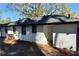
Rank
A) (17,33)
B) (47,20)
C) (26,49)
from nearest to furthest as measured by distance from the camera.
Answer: (47,20) < (26,49) < (17,33)

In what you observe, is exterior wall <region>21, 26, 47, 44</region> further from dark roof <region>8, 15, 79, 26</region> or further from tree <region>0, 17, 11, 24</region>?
tree <region>0, 17, 11, 24</region>

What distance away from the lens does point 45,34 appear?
15.3 ft

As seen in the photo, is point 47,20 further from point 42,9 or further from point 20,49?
point 20,49

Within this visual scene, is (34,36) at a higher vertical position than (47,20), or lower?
lower

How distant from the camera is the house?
447cm

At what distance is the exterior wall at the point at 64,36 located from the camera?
14.7 feet

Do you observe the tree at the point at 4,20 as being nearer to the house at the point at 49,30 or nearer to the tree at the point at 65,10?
the house at the point at 49,30

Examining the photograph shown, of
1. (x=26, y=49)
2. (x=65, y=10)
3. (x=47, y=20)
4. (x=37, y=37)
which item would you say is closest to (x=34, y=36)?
(x=37, y=37)

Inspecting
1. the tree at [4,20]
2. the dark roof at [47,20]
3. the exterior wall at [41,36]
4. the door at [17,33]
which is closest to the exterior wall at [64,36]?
the dark roof at [47,20]

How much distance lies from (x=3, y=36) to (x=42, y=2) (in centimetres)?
115

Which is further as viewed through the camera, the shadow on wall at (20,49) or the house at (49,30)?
the shadow on wall at (20,49)

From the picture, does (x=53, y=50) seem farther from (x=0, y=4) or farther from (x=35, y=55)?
(x=0, y=4)

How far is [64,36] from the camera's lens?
4.57m

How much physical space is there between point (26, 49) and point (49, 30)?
662 mm
